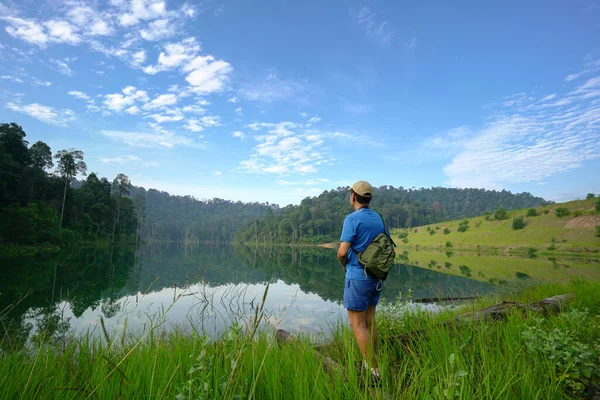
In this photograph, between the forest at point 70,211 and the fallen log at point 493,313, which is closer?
the fallen log at point 493,313

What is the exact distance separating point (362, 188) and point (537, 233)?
2463 inches

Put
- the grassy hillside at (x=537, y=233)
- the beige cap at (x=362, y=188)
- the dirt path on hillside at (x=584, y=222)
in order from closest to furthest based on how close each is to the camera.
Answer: the beige cap at (x=362, y=188)
the grassy hillside at (x=537, y=233)
the dirt path on hillside at (x=584, y=222)

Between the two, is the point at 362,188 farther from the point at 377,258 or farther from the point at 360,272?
the point at 360,272

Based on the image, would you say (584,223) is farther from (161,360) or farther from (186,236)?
(186,236)

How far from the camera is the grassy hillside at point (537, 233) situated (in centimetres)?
4531

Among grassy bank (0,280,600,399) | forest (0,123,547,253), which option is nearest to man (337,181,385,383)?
grassy bank (0,280,600,399)

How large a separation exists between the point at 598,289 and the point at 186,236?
178 m

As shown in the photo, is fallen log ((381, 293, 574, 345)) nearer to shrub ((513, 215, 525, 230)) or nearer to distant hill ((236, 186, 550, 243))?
shrub ((513, 215, 525, 230))

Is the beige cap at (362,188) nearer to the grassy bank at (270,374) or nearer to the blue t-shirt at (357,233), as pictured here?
the blue t-shirt at (357,233)

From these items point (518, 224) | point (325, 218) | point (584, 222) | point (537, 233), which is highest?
point (325, 218)

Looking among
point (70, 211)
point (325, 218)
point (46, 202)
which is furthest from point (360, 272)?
point (325, 218)

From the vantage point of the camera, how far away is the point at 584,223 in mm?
47781

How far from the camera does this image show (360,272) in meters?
3.29

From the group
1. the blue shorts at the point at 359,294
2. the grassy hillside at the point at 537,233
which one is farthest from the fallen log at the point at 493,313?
the grassy hillside at the point at 537,233
